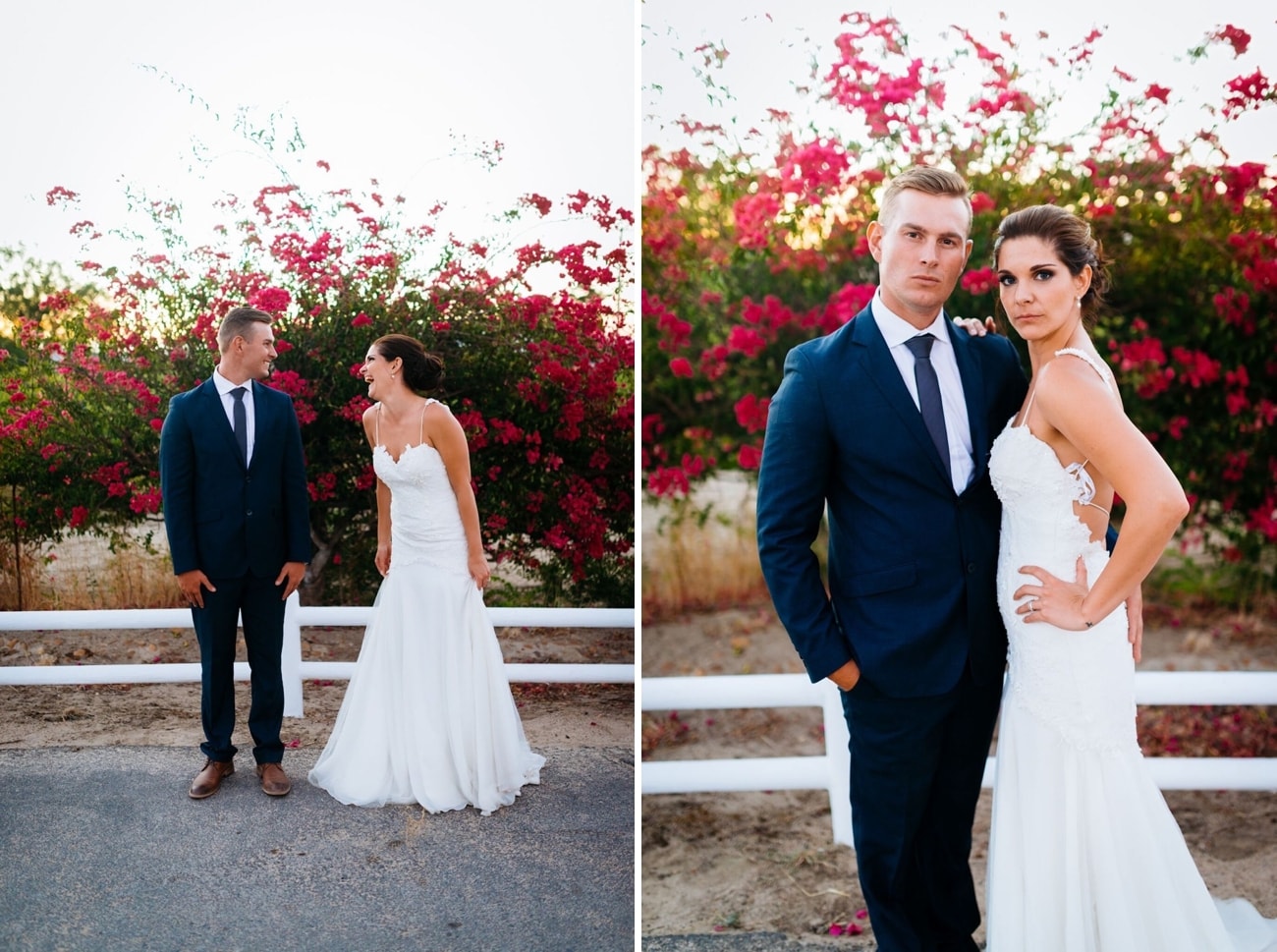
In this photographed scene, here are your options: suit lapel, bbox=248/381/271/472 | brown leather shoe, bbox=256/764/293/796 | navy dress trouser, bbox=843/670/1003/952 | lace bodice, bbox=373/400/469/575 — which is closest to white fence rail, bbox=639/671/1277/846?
navy dress trouser, bbox=843/670/1003/952

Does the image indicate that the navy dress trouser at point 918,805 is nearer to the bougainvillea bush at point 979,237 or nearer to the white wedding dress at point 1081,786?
the white wedding dress at point 1081,786

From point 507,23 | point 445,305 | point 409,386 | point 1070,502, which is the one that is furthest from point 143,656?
point 1070,502

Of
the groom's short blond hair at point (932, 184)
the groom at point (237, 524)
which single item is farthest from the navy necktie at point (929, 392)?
the groom at point (237, 524)

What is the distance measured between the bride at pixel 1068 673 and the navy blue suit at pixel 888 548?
3.3 inches

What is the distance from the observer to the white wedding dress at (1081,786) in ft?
7.54

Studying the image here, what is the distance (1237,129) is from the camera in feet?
11.7

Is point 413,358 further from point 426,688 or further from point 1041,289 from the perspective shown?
point 1041,289

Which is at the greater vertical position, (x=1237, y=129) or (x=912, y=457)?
(x=1237, y=129)

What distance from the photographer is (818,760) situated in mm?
3361

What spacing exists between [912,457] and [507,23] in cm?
173

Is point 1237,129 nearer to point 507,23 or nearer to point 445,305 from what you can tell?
point 507,23

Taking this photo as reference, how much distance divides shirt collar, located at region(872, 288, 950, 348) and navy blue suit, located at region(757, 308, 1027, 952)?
0.02m

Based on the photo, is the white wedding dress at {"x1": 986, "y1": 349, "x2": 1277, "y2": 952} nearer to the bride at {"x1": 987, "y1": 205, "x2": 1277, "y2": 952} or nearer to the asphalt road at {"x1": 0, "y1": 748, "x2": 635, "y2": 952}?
the bride at {"x1": 987, "y1": 205, "x2": 1277, "y2": 952}

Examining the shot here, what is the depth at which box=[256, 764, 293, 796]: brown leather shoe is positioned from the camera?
3.00 m
